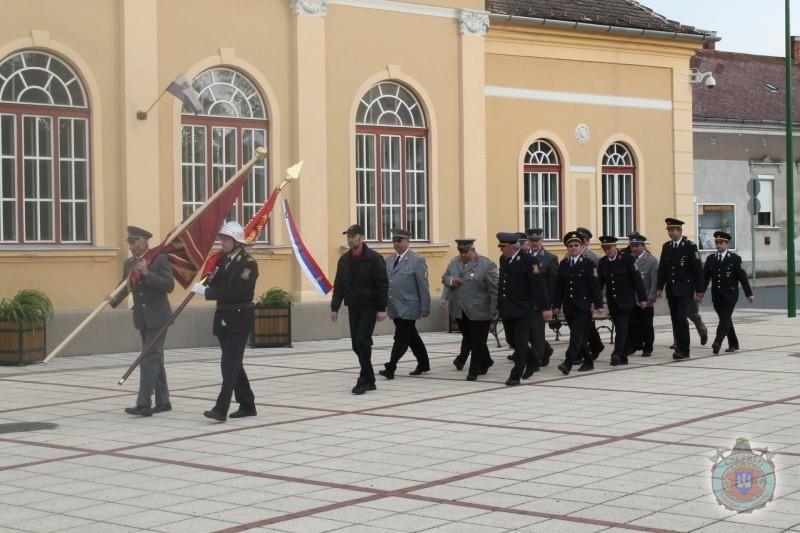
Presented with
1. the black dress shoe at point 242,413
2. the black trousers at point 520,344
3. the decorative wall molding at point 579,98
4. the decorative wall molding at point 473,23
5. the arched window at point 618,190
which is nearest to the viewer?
the black dress shoe at point 242,413

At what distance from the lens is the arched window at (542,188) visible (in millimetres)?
23875

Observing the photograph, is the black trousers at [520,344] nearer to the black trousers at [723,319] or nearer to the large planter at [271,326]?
the black trousers at [723,319]

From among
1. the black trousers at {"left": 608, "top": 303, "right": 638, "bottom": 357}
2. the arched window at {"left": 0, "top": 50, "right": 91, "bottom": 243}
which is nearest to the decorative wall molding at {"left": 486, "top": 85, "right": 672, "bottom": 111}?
the black trousers at {"left": 608, "top": 303, "right": 638, "bottom": 357}

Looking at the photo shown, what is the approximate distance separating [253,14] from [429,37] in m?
3.42

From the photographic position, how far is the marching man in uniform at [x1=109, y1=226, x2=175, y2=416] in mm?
11719

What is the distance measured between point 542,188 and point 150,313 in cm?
1328

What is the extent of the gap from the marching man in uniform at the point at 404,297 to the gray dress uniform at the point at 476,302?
0.37m

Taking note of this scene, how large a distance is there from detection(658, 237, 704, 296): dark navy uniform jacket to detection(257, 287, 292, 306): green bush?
214 inches

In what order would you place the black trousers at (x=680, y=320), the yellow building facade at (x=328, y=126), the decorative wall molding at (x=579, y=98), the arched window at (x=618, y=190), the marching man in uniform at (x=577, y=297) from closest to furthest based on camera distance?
the marching man in uniform at (x=577, y=297), the black trousers at (x=680, y=320), the yellow building facade at (x=328, y=126), the decorative wall molding at (x=579, y=98), the arched window at (x=618, y=190)

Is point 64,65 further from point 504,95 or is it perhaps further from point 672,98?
point 672,98

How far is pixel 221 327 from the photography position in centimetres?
1142

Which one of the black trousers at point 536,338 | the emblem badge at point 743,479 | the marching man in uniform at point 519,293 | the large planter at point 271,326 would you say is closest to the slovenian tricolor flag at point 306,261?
the large planter at point 271,326

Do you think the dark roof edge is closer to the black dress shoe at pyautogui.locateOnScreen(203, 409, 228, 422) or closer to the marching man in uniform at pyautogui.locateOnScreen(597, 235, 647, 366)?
the marching man in uniform at pyautogui.locateOnScreen(597, 235, 647, 366)

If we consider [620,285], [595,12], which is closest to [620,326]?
[620,285]
